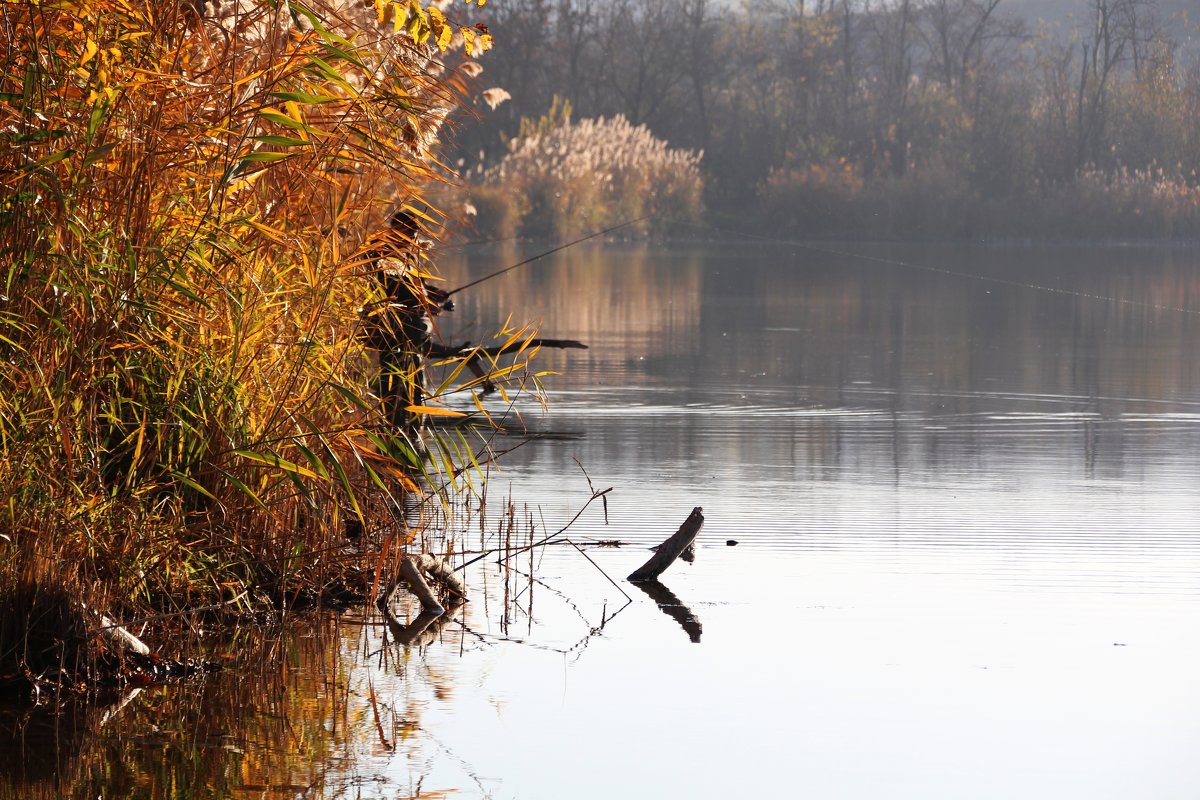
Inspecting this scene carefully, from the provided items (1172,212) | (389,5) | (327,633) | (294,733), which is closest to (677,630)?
(327,633)

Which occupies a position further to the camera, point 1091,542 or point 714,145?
point 714,145

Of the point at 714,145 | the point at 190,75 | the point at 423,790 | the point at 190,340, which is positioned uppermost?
the point at 714,145

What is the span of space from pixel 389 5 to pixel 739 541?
249cm

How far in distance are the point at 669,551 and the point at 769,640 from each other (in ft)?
2.96

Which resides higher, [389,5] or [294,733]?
[389,5]

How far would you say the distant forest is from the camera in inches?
1427

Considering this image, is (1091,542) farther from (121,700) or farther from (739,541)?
(121,700)

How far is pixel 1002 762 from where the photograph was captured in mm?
4715

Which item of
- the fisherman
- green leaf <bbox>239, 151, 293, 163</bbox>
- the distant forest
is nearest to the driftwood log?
the fisherman

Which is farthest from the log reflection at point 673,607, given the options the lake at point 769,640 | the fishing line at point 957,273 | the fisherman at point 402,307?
the fishing line at point 957,273

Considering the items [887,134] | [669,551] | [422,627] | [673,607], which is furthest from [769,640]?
[887,134]

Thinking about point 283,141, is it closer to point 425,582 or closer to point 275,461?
point 275,461

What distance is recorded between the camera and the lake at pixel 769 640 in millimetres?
4660

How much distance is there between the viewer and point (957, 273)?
85.5 feet
